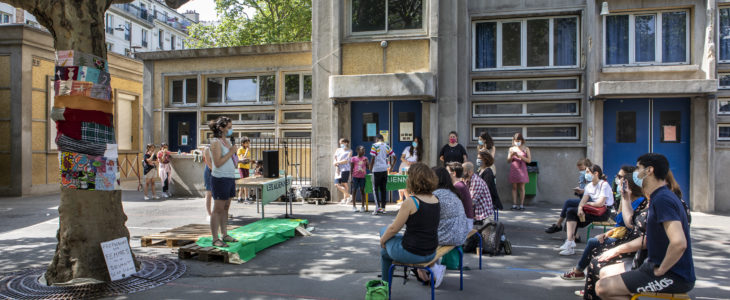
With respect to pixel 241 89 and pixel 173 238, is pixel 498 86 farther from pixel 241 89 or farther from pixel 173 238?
pixel 173 238

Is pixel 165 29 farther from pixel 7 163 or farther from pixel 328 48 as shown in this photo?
pixel 328 48

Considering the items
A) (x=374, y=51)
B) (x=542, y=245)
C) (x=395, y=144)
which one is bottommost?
(x=542, y=245)

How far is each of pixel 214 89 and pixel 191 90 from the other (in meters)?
0.85

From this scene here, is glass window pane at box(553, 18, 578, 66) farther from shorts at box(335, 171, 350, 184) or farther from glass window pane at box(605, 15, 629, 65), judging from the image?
shorts at box(335, 171, 350, 184)

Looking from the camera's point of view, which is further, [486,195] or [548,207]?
[548,207]

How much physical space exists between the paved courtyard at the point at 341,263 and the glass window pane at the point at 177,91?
6.62 metres

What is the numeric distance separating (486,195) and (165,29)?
5748 centimetres

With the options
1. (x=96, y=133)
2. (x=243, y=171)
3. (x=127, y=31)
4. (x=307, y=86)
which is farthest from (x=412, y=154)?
(x=127, y=31)

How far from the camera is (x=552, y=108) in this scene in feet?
39.9

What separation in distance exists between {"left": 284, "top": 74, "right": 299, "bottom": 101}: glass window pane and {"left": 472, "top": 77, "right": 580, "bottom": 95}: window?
5.86m

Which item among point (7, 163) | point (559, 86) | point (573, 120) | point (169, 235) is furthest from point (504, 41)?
point (7, 163)

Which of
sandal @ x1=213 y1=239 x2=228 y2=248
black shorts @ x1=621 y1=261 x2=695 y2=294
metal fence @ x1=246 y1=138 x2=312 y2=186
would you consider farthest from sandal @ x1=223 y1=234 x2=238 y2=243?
metal fence @ x1=246 y1=138 x2=312 y2=186

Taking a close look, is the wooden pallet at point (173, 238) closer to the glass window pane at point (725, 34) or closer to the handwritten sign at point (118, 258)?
the handwritten sign at point (118, 258)

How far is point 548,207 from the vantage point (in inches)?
454
